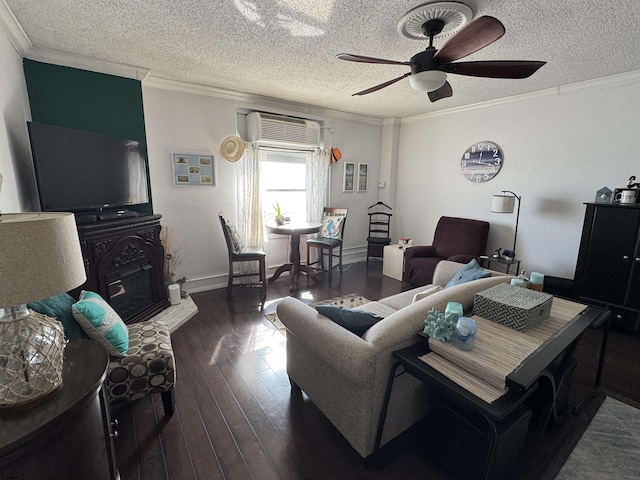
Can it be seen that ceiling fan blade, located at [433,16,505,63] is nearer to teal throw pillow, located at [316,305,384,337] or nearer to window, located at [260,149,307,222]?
teal throw pillow, located at [316,305,384,337]

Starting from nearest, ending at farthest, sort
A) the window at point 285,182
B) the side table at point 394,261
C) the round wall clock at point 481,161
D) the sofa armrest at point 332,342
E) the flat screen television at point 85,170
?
the sofa armrest at point 332,342, the flat screen television at point 85,170, the round wall clock at point 481,161, the window at point 285,182, the side table at point 394,261

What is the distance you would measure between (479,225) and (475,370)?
3345 mm

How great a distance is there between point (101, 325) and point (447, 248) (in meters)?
4.01

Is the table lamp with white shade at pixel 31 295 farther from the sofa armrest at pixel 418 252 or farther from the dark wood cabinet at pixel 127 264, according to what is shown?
the sofa armrest at pixel 418 252

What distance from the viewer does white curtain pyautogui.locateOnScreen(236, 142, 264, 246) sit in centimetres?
396

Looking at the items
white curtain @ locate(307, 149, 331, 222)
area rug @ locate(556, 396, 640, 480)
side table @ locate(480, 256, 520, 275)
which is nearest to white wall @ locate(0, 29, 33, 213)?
white curtain @ locate(307, 149, 331, 222)

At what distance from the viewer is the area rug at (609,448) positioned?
4.95ft

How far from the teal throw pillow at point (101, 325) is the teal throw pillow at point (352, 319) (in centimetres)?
114

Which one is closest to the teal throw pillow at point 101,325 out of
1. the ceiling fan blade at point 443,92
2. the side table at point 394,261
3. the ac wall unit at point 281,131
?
the ceiling fan blade at point 443,92

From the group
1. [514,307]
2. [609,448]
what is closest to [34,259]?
[514,307]

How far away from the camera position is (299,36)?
222cm

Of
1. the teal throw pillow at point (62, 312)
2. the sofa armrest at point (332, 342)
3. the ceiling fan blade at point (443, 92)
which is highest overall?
the ceiling fan blade at point (443, 92)

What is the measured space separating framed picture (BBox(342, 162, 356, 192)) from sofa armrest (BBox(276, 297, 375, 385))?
142 inches

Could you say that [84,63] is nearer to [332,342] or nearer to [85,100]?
[85,100]
